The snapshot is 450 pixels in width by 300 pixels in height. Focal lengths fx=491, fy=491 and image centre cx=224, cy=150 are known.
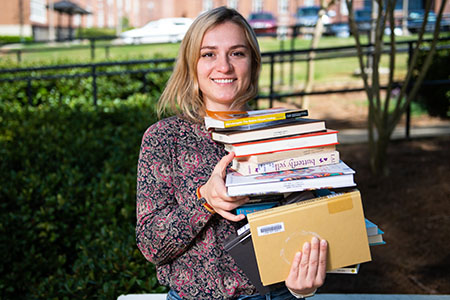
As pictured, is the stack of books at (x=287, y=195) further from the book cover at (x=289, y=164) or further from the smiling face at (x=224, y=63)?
the smiling face at (x=224, y=63)

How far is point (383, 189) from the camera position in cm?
476

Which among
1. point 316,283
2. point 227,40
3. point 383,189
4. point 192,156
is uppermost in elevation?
point 227,40

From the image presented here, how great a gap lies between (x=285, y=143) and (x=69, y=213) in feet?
8.76

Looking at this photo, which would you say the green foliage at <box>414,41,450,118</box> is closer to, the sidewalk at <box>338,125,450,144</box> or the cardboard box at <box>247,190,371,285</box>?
the sidewalk at <box>338,125,450,144</box>

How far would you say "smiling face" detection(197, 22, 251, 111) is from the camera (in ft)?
6.15

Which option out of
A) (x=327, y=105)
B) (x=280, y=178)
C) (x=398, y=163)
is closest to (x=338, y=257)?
(x=280, y=178)

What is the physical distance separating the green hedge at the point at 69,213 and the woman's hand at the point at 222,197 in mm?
1497

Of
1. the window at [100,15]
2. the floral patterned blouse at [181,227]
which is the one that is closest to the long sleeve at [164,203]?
the floral patterned blouse at [181,227]

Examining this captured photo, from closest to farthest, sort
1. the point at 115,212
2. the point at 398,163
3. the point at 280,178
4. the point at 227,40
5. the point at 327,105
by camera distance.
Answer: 1. the point at 280,178
2. the point at 227,40
3. the point at 115,212
4. the point at 398,163
5. the point at 327,105

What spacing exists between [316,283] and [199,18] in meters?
1.06

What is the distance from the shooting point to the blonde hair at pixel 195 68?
1.88 metres

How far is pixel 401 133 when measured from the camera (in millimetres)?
7027

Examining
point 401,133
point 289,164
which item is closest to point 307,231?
point 289,164

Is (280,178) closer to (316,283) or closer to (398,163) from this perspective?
(316,283)
